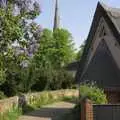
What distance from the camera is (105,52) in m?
28.6

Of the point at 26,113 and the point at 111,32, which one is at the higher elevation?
the point at 111,32

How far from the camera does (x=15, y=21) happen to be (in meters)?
19.0

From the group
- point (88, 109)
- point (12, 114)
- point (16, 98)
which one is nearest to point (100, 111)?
point (88, 109)

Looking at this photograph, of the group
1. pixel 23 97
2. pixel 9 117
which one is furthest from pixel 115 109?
pixel 23 97

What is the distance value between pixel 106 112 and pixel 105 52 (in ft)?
28.1

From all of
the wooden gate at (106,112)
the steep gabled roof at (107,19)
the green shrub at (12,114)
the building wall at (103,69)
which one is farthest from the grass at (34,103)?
the wooden gate at (106,112)

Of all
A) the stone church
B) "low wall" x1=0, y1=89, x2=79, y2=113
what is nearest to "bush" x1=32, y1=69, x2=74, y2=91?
"low wall" x1=0, y1=89, x2=79, y2=113

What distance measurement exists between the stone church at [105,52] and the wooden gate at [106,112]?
6626 mm

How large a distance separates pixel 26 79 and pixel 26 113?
11.3 meters

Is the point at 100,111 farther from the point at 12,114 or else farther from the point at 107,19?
the point at 107,19

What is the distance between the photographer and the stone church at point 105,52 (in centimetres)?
2738

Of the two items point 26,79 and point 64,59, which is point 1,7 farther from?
point 64,59

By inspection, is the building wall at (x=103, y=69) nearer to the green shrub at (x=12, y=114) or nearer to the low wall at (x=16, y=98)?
the green shrub at (x=12, y=114)

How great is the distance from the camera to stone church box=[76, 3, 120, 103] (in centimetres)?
2738
